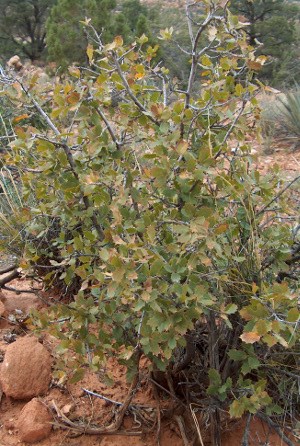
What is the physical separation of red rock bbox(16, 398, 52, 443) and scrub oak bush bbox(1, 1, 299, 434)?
0.32m

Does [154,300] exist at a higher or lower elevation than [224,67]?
lower

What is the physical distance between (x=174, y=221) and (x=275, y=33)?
13489 millimetres

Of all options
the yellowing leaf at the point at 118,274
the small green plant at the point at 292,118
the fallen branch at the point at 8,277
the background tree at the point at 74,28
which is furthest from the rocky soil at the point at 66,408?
the background tree at the point at 74,28

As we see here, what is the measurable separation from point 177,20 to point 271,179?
18.9 meters

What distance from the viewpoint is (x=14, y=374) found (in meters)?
1.90

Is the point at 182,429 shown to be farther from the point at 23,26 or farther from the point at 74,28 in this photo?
the point at 23,26

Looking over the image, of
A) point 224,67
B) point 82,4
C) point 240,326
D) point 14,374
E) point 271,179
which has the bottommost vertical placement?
point 82,4

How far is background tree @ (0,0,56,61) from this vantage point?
15.1m

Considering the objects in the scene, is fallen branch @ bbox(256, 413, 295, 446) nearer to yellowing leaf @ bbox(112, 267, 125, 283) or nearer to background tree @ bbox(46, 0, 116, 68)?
yellowing leaf @ bbox(112, 267, 125, 283)

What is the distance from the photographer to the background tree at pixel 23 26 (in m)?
15.1

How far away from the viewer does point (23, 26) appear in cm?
1542

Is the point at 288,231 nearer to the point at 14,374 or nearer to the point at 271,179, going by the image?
the point at 271,179

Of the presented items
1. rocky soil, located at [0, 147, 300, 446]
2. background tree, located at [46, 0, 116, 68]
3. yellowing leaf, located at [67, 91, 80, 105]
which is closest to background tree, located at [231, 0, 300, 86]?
background tree, located at [46, 0, 116, 68]

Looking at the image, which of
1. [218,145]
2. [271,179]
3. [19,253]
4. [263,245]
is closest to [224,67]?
[218,145]
